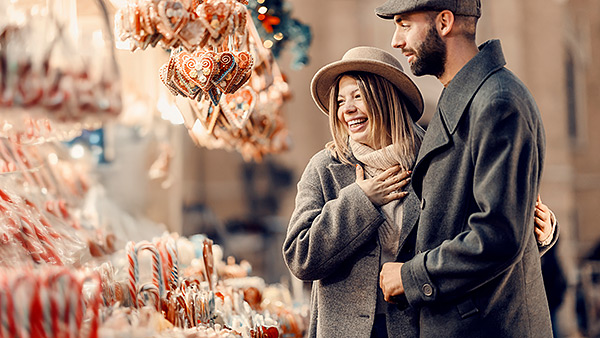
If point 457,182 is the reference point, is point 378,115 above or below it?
above

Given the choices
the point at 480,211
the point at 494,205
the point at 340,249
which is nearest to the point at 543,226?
the point at 480,211

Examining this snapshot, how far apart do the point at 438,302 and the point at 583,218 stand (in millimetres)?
17543

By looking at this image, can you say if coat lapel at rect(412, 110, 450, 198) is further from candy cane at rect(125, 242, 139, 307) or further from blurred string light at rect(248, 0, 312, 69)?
blurred string light at rect(248, 0, 312, 69)

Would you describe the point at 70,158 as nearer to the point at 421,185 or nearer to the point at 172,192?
the point at 172,192

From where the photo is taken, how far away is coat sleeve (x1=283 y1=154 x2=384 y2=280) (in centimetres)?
272

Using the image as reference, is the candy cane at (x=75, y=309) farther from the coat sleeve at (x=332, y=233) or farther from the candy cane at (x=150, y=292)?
the coat sleeve at (x=332, y=233)

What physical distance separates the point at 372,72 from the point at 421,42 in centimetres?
34

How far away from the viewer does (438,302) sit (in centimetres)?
249

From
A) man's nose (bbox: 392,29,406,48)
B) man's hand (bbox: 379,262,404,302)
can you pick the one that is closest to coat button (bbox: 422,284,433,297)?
man's hand (bbox: 379,262,404,302)

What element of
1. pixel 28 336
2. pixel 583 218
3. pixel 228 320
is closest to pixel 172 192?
pixel 228 320

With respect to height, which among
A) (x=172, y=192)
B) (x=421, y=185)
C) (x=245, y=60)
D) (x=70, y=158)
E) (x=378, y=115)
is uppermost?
(x=245, y=60)

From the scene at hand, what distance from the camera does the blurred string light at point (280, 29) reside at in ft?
13.6

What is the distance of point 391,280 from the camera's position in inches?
102

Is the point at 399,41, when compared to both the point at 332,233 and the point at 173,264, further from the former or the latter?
the point at 173,264
